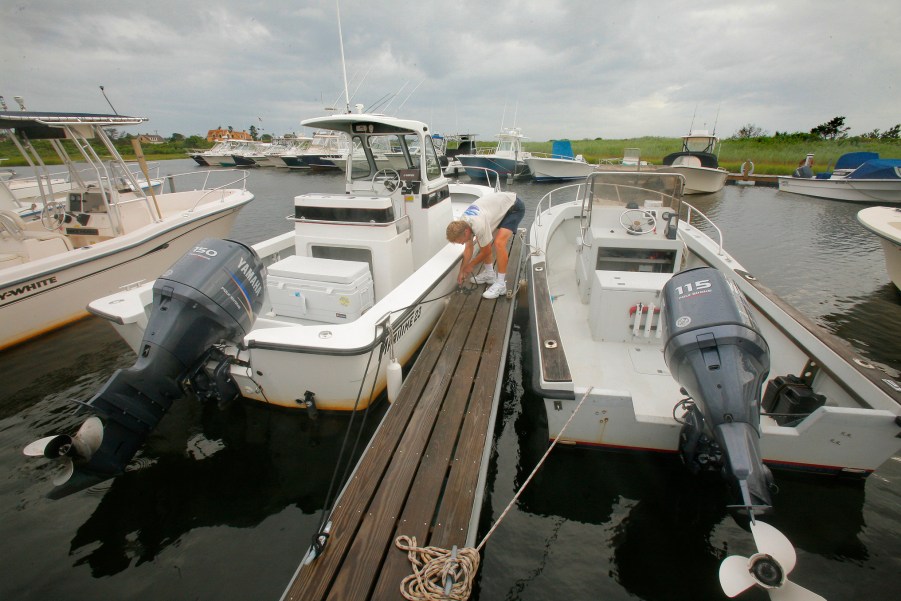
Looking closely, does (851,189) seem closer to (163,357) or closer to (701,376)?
(701,376)

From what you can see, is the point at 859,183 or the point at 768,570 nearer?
the point at 768,570

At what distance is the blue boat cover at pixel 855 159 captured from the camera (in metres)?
18.5

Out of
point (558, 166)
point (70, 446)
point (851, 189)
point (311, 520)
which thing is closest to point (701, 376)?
point (311, 520)

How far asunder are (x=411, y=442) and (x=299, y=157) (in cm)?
3668

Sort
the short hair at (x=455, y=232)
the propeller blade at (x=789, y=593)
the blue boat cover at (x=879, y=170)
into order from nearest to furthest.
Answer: the propeller blade at (x=789, y=593), the short hair at (x=455, y=232), the blue boat cover at (x=879, y=170)

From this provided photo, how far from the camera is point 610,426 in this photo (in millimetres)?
2887

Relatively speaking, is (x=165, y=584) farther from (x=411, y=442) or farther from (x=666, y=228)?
(x=666, y=228)

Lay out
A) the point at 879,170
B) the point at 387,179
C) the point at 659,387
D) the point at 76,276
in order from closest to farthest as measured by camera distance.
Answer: the point at 659,387 < the point at 387,179 < the point at 76,276 < the point at 879,170

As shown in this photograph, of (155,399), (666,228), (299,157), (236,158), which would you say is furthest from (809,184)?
(236,158)

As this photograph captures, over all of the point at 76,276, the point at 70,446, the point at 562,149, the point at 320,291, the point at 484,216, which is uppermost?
the point at 562,149

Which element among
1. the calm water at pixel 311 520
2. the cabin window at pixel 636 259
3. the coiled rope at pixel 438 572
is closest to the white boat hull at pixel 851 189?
the cabin window at pixel 636 259

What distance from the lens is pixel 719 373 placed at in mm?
2121

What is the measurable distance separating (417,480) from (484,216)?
3.02 m

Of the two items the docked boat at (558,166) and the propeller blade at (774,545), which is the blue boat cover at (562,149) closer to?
the docked boat at (558,166)
